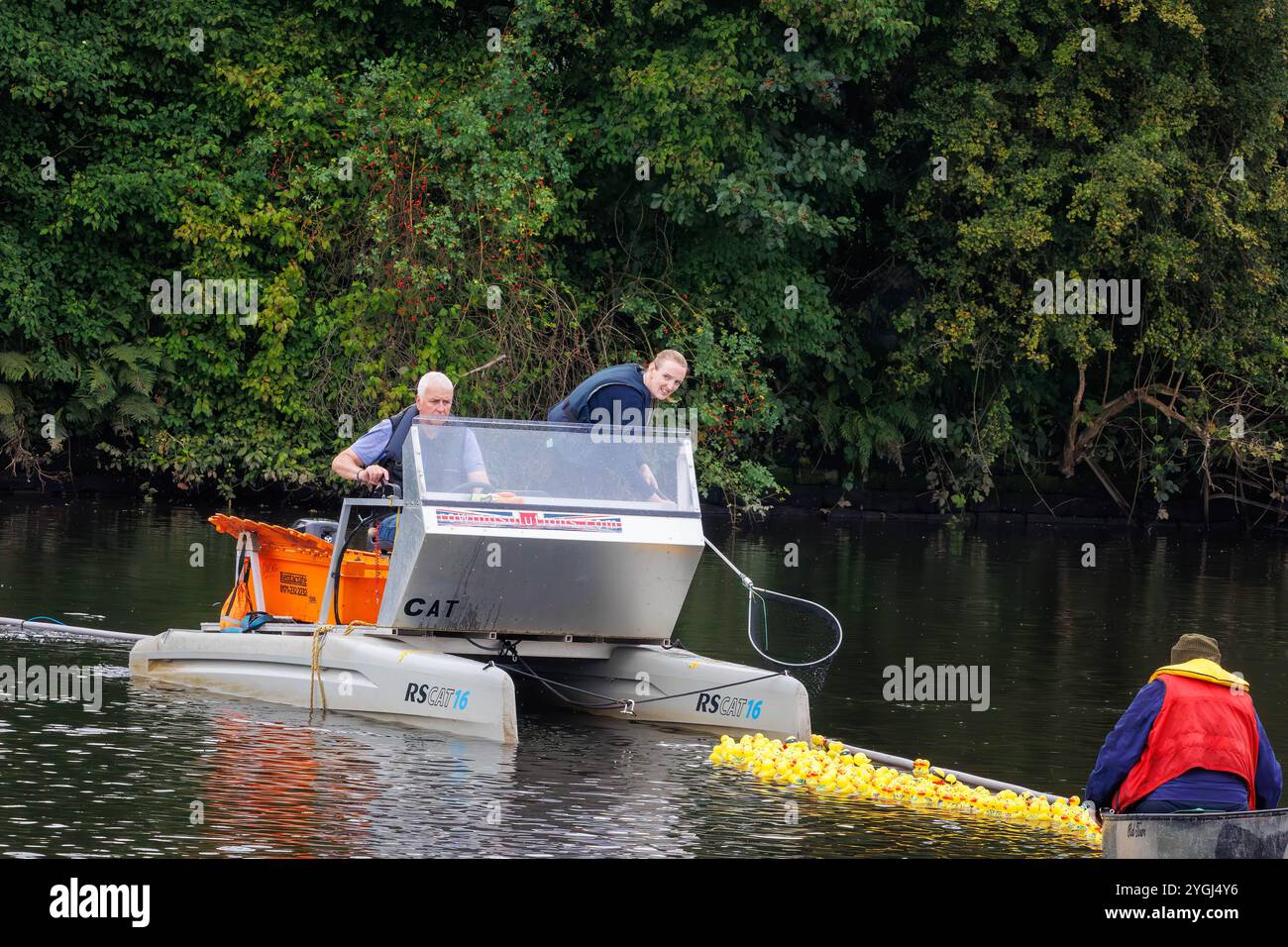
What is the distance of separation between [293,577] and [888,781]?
17.9ft

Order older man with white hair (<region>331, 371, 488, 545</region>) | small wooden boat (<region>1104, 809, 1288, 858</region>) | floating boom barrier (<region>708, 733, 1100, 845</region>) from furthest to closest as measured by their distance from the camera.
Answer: older man with white hair (<region>331, 371, 488, 545</region>) < floating boom barrier (<region>708, 733, 1100, 845</region>) < small wooden boat (<region>1104, 809, 1288, 858</region>)

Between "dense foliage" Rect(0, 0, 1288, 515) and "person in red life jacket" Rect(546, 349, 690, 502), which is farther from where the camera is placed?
"dense foliage" Rect(0, 0, 1288, 515)

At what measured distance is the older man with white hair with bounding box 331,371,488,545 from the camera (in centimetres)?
1288

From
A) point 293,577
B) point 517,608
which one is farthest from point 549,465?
point 293,577

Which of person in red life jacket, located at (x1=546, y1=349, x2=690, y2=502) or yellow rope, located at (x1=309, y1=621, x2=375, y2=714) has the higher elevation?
person in red life jacket, located at (x1=546, y1=349, x2=690, y2=502)

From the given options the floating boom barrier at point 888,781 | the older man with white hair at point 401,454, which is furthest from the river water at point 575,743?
the older man with white hair at point 401,454

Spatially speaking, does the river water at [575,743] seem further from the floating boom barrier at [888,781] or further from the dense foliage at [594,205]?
the dense foliage at [594,205]

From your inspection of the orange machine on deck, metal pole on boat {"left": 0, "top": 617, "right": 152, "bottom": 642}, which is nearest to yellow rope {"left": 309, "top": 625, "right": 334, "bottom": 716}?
the orange machine on deck

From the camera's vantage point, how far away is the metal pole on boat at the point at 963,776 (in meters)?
11.6

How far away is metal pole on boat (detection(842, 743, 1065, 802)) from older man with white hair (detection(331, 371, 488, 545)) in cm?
310

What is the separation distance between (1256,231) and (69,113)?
791 inches

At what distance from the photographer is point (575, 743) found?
13.1m

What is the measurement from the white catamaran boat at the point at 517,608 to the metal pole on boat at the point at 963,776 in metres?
0.60

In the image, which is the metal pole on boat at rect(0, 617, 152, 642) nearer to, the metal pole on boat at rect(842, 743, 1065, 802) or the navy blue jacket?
the navy blue jacket
